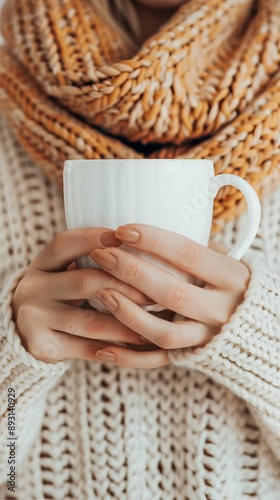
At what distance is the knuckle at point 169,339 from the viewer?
0.51 meters

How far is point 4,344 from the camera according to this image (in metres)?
0.60

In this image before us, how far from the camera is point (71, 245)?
1.66 feet

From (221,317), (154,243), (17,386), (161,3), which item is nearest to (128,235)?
(154,243)

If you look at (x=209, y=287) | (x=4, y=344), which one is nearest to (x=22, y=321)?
(x=4, y=344)

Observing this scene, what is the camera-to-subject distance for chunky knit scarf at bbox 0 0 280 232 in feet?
2.14

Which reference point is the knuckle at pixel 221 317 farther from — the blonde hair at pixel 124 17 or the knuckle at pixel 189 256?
the blonde hair at pixel 124 17

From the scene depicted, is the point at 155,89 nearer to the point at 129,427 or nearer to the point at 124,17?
the point at 124,17

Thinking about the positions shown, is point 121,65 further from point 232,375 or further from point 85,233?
point 232,375

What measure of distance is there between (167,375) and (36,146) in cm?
31

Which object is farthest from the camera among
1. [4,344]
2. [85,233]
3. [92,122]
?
[92,122]

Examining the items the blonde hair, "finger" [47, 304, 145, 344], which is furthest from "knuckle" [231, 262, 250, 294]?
the blonde hair

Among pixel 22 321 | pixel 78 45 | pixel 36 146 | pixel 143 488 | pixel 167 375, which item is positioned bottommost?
pixel 143 488

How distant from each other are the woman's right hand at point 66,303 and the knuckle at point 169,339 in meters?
0.03

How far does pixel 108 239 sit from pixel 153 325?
0.09 meters
